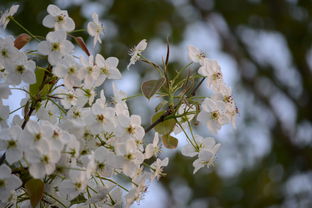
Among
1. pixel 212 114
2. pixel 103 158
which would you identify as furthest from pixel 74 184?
pixel 212 114

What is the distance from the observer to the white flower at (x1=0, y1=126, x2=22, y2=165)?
73 centimetres

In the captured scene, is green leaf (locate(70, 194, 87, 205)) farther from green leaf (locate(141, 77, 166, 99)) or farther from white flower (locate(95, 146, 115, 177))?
green leaf (locate(141, 77, 166, 99))

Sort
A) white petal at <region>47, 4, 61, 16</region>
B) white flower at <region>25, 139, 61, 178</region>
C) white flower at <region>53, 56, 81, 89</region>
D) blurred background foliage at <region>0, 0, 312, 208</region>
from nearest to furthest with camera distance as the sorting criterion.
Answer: white flower at <region>25, 139, 61, 178</region> → white flower at <region>53, 56, 81, 89</region> → white petal at <region>47, 4, 61, 16</region> → blurred background foliage at <region>0, 0, 312, 208</region>

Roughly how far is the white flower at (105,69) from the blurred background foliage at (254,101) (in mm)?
2392


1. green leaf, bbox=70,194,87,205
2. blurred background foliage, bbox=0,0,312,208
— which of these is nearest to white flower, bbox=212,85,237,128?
green leaf, bbox=70,194,87,205

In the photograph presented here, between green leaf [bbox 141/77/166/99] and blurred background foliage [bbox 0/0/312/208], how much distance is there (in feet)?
8.01

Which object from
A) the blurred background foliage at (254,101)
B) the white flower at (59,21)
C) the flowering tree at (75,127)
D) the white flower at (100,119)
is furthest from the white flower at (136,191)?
the blurred background foliage at (254,101)

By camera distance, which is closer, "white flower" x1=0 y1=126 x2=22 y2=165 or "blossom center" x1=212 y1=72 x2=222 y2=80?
"white flower" x1=0 y1=126 x2=22 y2=165

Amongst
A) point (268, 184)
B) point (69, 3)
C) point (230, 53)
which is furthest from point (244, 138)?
point (69, 3)

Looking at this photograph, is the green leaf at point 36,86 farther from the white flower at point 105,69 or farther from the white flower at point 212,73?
the white flower at point 212,73

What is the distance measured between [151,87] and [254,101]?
→ 333cm

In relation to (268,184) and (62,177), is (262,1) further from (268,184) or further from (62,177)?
(62,177)

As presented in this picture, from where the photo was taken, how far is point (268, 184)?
3846mm

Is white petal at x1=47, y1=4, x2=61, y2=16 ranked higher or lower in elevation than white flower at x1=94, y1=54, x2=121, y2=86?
higher
